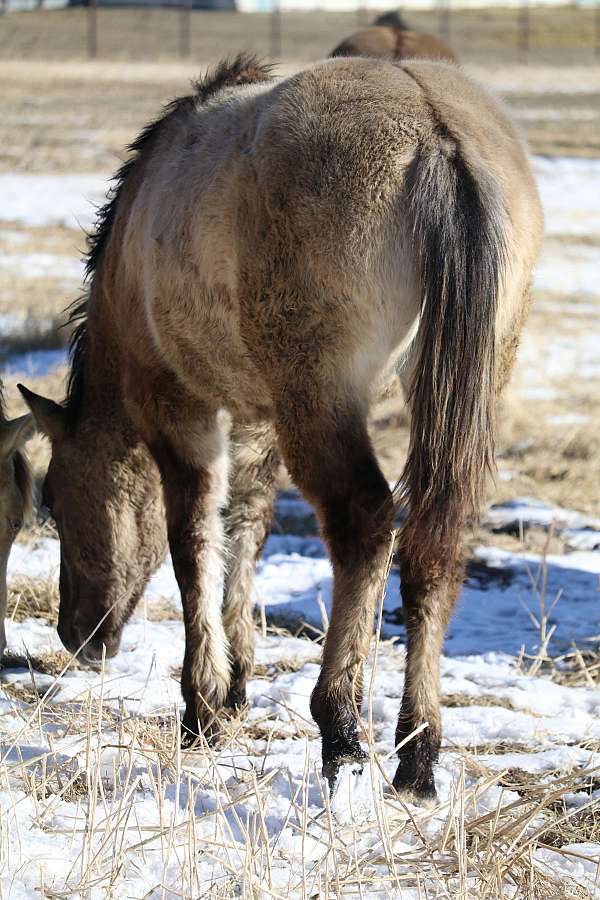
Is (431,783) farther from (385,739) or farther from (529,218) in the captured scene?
(529,218)

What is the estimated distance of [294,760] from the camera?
3.36 meters

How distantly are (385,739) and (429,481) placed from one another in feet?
3.73

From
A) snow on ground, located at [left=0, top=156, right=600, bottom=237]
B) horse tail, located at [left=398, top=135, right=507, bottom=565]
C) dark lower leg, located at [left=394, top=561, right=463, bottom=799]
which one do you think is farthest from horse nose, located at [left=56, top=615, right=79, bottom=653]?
snow on ground, located at [left=0, top=156, right=600, bottom=237]

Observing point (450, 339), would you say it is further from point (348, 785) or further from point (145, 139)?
point (145, 139)

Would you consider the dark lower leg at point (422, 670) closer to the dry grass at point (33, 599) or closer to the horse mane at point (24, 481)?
the horse mane at point (24, 481)

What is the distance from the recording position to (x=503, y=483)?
6.70 meters

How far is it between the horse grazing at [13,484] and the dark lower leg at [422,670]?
4.73ft

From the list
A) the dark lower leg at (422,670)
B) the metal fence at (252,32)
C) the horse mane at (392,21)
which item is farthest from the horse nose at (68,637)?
the metal fence at (252,32)

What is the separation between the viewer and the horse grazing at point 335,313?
113 inches

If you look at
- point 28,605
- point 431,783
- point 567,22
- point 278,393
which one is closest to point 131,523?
point 28,605

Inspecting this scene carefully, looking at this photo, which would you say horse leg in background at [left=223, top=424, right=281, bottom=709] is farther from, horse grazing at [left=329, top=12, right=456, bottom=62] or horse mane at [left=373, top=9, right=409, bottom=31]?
horse mane at [left=373, top=9, right=409, bottom=31]

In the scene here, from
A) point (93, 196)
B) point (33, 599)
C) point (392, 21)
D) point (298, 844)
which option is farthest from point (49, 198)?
point (298, 844)

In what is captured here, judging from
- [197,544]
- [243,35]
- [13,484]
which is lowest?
[197,544]

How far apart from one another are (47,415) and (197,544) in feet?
2.68
